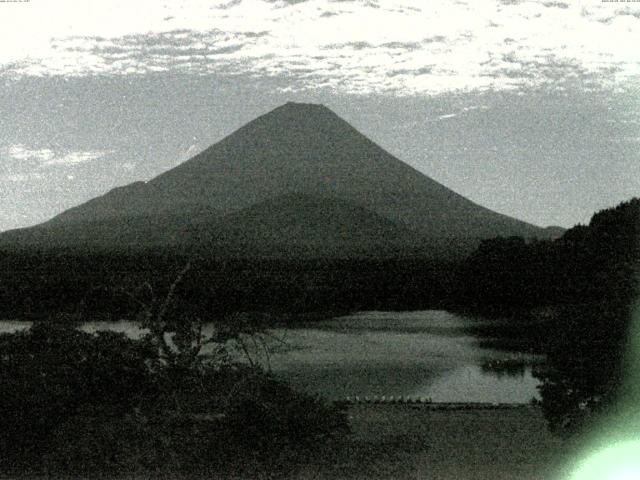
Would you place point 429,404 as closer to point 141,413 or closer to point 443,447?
point 443,447

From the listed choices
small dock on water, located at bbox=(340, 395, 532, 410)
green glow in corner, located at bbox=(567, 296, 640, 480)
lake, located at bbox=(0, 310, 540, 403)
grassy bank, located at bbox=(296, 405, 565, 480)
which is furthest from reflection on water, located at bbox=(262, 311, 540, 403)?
green glow in corner, located at bbox=(567, 296, 640, 480)

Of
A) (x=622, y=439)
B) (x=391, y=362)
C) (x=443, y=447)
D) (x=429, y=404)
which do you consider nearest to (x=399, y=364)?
(x=391, y=362)

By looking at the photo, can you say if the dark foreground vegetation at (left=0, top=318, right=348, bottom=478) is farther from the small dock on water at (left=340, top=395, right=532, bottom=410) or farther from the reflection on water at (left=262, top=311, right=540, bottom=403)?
the small dock on water at (left=340, top=395, right=532, bottom=410)

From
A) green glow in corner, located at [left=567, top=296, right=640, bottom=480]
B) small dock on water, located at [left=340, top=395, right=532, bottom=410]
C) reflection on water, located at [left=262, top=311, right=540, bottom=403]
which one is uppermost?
green glow in corner, located at [left=567, top=296, right=640, bottom=480]

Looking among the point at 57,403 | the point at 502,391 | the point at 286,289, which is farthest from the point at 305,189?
the point at 57,403

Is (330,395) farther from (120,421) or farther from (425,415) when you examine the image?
(120,421)

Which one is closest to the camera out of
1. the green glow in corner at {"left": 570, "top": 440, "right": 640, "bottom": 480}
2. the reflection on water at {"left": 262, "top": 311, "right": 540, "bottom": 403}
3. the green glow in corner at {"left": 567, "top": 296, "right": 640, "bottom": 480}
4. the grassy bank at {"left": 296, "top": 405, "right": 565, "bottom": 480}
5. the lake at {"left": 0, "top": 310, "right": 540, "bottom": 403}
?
the green glow in corner at {"left": 570, "top": 440, "right": 640, "bottom": 480}
